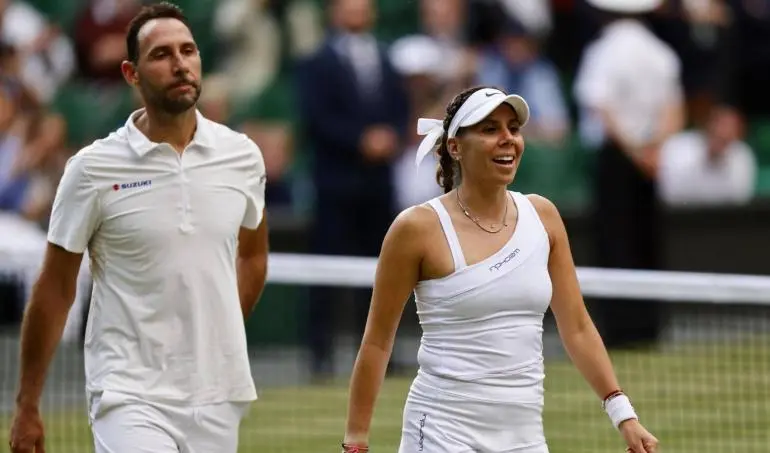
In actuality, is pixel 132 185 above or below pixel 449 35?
below

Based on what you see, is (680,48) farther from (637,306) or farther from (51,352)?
(51,352)

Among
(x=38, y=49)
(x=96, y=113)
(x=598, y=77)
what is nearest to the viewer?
(x=598, y=77)

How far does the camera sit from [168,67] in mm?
6703

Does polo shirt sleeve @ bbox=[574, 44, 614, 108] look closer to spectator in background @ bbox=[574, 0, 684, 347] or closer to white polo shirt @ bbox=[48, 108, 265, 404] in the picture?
spectator in background @ bbox=[574, 0, 684, 347]

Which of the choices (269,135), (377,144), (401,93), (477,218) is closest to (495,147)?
(477,218)

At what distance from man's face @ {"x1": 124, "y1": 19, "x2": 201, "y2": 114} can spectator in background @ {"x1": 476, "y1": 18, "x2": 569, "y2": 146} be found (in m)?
9.69

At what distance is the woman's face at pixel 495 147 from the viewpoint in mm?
6352

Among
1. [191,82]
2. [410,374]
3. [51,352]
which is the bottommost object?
[410,374]

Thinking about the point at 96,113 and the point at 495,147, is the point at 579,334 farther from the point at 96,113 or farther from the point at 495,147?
the point at 96,113

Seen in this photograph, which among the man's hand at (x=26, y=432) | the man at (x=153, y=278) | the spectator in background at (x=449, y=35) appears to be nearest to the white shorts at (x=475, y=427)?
the man at (x=153, y=278)

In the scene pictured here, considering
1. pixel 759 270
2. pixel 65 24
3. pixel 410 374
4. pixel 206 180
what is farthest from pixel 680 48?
pixel 206 180

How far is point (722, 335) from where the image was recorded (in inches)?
537

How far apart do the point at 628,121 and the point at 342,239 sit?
237 centimetres

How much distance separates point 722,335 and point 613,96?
226 centimetres
